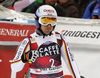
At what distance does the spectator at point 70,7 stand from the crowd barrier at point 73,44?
1.27 m

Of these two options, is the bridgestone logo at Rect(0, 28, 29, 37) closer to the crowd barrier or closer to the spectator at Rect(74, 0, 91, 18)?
the crowd barrier

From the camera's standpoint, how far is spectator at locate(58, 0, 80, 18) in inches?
→ 224

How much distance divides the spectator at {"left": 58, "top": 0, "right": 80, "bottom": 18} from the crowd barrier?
1267mm

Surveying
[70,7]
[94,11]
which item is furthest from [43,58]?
[70,7]

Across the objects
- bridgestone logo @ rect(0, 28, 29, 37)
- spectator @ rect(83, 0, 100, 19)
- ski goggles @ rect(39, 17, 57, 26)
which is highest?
spectator @ rect(83, 0, 100, 19)

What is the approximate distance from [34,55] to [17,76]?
1.46m

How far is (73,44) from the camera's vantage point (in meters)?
4.37

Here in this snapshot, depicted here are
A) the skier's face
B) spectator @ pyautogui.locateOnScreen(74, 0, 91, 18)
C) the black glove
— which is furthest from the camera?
spectator @ pyautogui.locateOnScreen(74, 0, 91, 18)

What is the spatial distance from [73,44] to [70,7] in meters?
1.57

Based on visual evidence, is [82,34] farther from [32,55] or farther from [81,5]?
[81,5]

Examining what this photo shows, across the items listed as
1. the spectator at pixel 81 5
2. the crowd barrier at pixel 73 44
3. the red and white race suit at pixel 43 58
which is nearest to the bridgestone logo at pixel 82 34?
the crowd barrier at pixel 73 44

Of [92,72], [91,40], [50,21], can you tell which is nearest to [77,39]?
[91,40]

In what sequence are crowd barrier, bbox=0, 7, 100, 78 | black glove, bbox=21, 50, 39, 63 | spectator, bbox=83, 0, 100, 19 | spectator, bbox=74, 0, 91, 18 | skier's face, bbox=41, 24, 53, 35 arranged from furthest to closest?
spectator, bbox=74, 0, 91, 18 < spectator, bbox=83, 0, 100, 19 < crowd barrier, bbox=0, 7, 100, 78 < skier's face, bbox=41, 24, 53, 35 < black glove, bbox=21, 50, 39, 63

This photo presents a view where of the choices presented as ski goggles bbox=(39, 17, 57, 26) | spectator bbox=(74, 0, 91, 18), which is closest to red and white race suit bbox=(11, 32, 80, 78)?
ski goggles bbox=(39, 17, 57, 26)
